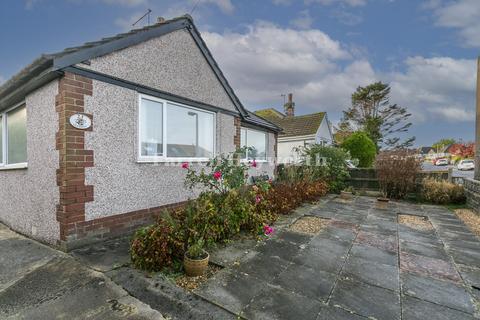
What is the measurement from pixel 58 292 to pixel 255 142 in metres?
8.41

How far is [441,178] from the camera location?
9.10 m

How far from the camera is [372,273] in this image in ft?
10.3

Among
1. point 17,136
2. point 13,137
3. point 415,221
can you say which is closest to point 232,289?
point 415,221

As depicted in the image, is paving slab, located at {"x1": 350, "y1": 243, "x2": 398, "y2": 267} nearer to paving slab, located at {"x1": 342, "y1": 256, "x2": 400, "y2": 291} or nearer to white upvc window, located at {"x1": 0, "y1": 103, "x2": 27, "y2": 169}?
paving slab, located at {"x1": 342, "y1": 256, "x2": 400, "y2": 291}

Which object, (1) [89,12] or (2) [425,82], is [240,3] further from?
(2) [425,82]

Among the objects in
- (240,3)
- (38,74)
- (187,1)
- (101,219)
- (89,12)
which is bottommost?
(101,219)

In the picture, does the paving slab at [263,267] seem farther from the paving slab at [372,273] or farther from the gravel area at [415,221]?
the gravel area at [415,221]

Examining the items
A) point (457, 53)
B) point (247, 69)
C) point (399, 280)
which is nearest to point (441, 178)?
point (457, 53)

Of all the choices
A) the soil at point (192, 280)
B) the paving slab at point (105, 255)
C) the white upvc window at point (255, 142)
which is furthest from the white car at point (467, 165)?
the paving slab at point (105, 255)

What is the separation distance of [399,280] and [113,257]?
418 centimetres

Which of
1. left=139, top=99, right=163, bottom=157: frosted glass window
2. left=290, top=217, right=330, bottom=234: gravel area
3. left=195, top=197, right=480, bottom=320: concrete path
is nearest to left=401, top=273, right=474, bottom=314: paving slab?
left=195, top=197, right=480, bottom=320: concrete path

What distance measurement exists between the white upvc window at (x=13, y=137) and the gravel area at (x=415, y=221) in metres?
9.06

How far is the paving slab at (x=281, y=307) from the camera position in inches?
87.5

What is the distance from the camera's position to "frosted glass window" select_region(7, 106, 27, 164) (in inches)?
191
